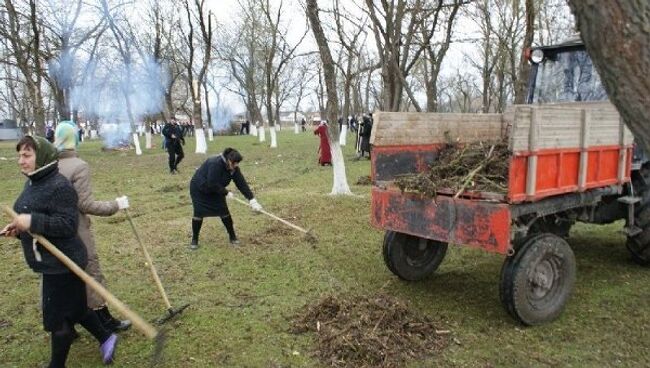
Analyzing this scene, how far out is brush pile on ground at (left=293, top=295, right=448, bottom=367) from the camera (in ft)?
11.8

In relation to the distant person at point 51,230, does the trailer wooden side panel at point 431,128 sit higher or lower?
higher

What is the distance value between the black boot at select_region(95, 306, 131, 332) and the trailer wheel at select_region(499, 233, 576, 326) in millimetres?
3003

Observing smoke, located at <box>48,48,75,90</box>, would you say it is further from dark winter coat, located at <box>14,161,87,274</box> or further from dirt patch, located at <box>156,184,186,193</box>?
dark winter coat, located at <box>14,161,87,274</box>

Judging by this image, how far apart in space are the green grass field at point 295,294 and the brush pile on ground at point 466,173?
1084 millimetres

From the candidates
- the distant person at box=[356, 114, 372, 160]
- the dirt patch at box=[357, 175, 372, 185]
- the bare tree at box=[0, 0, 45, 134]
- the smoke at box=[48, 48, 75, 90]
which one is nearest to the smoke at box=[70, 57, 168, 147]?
the smoke at box=[48, 48, 75, 90]

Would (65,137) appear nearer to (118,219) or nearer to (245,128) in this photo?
(118,219)

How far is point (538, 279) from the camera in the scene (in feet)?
13.5

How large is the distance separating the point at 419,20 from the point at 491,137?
287 inches

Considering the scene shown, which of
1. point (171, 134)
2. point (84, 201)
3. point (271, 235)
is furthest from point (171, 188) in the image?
point (84, 201)

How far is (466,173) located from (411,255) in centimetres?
112

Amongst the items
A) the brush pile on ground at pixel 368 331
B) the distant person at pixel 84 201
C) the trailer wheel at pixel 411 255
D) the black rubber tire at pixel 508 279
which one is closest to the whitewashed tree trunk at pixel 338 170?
the trailer wheel at pixel 411 255

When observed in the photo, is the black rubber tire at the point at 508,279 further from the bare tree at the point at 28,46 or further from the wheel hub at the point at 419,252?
the bare tree at the point at 28,46

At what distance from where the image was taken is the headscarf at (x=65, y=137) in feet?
12.7

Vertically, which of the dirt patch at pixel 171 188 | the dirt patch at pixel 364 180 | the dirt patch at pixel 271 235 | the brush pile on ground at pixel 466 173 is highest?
the brush pile on ground at pixel 466 173
